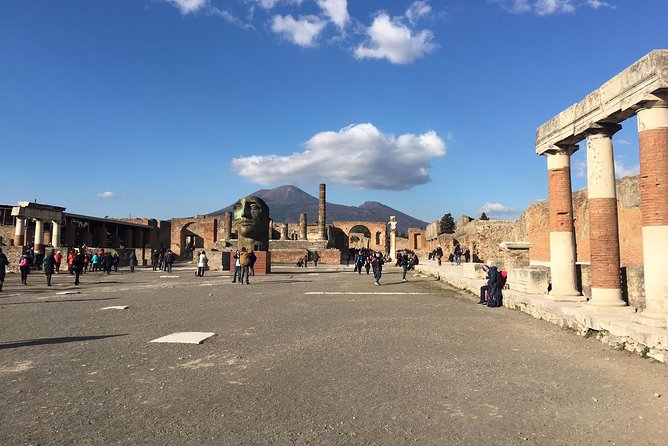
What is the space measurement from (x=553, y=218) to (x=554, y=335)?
12.8ft

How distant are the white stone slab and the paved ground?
0.67ft

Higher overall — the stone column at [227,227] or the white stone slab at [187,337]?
the stone column at [227,227]

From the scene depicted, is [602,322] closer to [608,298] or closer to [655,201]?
[608,298]

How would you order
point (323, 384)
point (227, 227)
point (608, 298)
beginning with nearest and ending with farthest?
point (323, 384), point (608, 298), point (227, 227)

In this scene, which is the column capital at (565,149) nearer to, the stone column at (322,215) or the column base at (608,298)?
the column base at (608,298)

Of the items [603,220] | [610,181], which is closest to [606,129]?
[610,181]

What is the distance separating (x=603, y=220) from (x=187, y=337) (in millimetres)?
7843

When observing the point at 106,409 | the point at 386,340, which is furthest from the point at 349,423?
the point at 386,340

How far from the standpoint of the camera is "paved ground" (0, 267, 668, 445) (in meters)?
3.29

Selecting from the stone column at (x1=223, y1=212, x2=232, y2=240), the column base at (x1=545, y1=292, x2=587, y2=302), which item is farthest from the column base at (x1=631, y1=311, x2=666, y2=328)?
the stone column at (x1=223, y1=212, x2=232, y2=240)

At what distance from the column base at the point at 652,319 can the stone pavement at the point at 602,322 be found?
105 mm

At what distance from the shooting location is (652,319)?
627 centimetres

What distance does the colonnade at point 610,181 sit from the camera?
670cm

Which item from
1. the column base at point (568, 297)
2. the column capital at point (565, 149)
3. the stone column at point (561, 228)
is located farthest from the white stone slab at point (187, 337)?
the column capital at point (565, 149)
